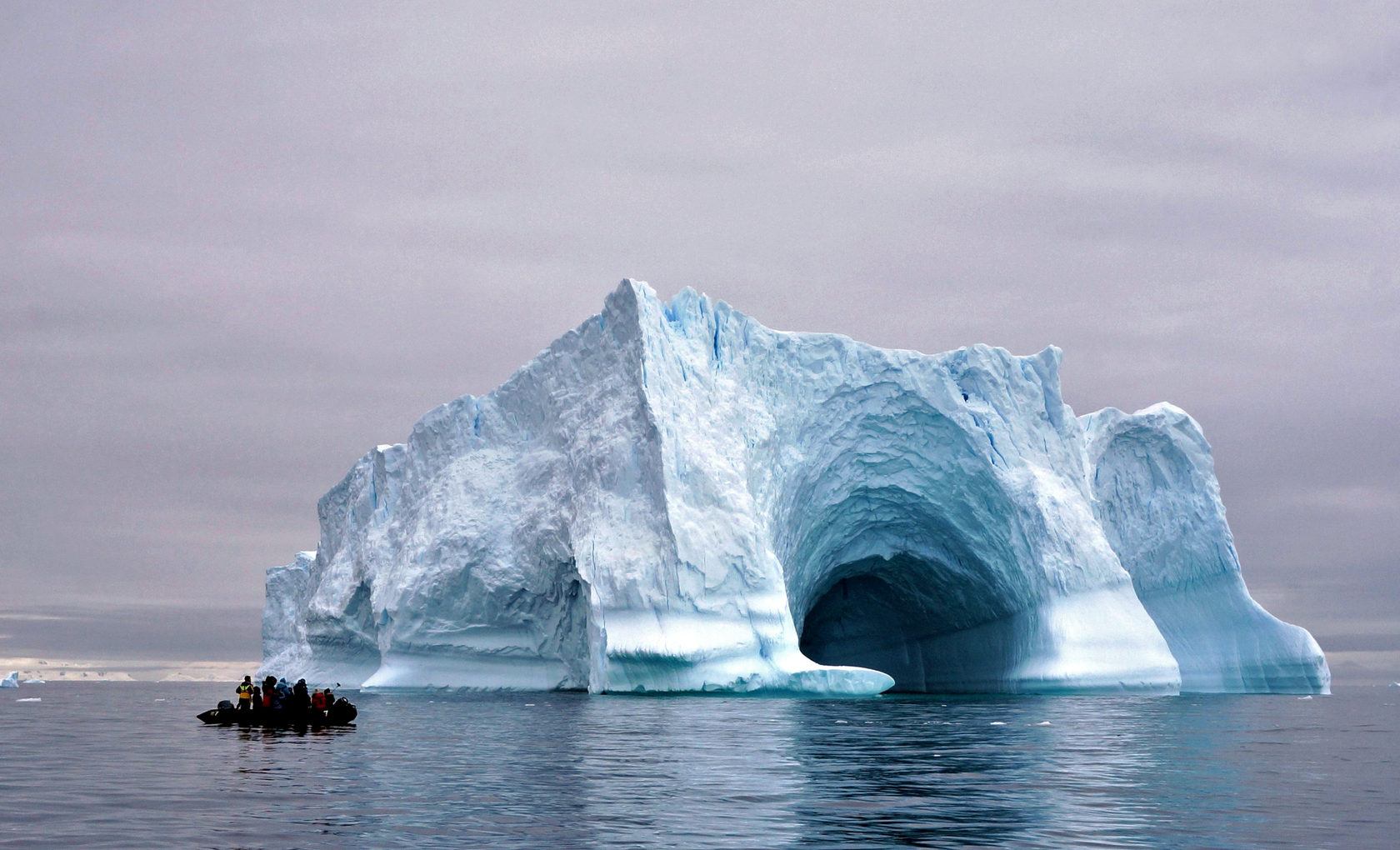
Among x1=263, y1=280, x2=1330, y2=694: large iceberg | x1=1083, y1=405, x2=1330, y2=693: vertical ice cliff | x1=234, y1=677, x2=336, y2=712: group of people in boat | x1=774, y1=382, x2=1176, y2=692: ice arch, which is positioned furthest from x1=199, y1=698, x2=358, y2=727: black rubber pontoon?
x1=1083, y1=405, x2=1330, y2=693: vertical ice cliff

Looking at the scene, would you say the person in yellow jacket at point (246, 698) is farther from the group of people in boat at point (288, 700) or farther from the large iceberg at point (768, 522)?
the large iceberg at point (768, 522)

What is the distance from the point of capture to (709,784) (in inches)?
458

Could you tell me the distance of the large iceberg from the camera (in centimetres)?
2909

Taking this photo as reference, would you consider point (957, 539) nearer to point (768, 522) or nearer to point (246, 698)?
point (768, 522)

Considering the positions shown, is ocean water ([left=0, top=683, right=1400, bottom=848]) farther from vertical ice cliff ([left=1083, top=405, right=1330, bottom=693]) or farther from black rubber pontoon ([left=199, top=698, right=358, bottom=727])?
vertical ice cliff ([left=1083, top=405, right=1330, bottom=693])

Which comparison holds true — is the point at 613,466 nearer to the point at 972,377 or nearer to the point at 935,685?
the point at 972,377

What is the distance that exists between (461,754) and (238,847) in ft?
22.1

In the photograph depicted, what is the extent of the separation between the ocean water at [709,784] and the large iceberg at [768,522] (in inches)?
283

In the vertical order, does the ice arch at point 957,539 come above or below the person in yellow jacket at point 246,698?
above

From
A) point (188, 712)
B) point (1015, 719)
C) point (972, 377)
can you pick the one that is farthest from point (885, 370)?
point (188, 712)

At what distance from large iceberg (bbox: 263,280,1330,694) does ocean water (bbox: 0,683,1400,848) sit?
7182 mm

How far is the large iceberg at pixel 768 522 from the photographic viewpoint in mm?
29094

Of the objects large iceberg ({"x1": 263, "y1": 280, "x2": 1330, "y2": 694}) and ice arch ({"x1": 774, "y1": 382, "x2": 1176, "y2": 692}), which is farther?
ice arch ({"x1": 774, "y1": 382, "x2": 1176, "y2": 692})

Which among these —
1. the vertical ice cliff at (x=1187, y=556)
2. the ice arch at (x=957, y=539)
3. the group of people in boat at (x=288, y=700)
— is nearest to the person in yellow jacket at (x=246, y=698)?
the group of people in boat at (x=288, y=700)
